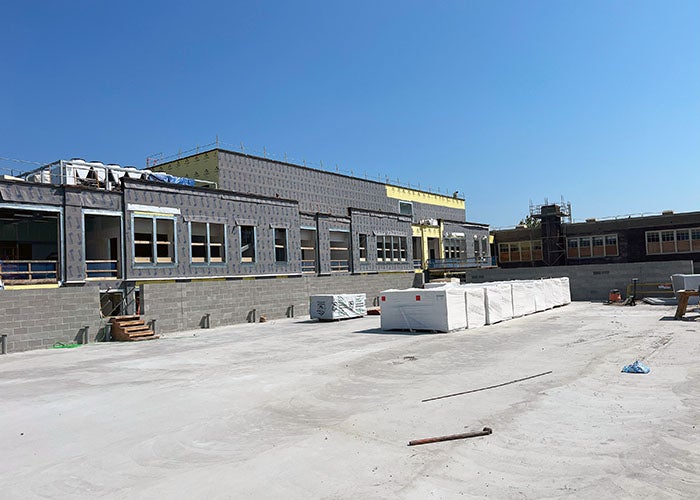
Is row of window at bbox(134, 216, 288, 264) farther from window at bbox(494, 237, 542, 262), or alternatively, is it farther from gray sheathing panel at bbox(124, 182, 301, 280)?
window at bbox(494, 237, 542, 262)

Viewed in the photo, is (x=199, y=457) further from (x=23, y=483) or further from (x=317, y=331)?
(x=317, y=331)

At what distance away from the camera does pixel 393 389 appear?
10664 millimetres

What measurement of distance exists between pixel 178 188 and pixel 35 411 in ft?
61.7

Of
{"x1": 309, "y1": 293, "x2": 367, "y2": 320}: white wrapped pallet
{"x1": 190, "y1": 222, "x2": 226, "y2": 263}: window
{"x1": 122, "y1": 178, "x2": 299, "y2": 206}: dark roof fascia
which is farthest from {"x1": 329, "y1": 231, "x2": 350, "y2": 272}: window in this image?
{"x1": 190, "y1": 222, "x2": 226, "y2": 263}: window

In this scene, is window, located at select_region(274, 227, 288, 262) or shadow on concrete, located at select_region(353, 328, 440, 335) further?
window, located at select_region(274, 227, 288, 262)

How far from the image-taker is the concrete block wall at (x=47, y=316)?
19.6 m

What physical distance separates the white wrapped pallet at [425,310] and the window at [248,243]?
38.2 feet

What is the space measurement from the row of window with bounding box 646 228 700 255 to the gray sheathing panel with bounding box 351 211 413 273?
23381 mm

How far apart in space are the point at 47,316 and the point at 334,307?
13613mm

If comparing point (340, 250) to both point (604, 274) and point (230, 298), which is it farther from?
point (604, 274)

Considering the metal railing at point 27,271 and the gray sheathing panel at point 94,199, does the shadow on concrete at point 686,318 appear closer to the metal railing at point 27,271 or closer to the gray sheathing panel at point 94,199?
the gray sheathing panel at point 94,199

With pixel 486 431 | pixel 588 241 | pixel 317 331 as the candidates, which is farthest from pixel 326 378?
pixel 588 241

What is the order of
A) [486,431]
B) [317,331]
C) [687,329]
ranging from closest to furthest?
[486,431], [687,329], [317,331]

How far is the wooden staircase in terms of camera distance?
22433mm
